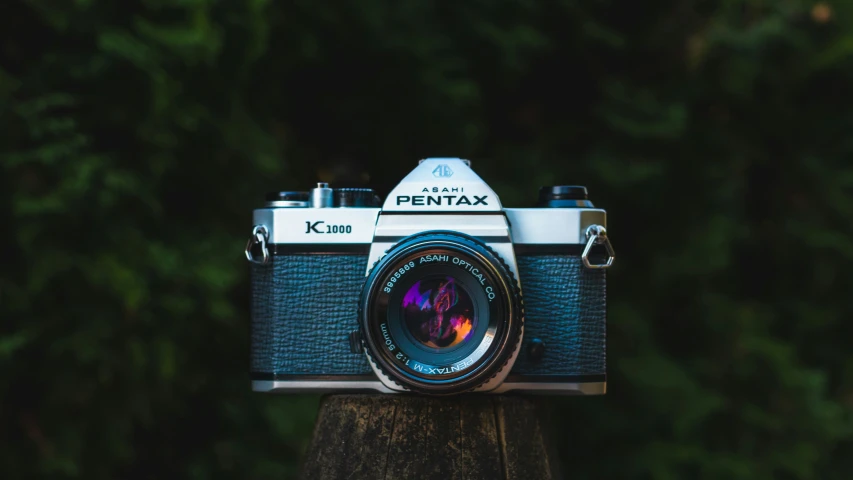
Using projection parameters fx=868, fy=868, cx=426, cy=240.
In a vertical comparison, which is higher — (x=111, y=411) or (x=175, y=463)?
(x=111, y=411)

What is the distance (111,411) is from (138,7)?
2.99ft

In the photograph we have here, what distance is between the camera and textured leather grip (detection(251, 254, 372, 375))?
1.10 metres

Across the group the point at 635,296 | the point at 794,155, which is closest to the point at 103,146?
the point at 635,296

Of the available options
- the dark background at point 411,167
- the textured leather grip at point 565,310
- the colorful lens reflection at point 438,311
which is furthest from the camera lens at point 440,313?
the dark background at point 411,167

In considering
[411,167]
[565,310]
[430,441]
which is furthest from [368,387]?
[411,167]

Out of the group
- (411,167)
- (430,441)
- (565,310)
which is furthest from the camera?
(411,167)

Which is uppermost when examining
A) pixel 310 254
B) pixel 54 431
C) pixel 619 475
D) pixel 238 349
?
pixel 310 254

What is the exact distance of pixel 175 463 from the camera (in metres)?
2.16

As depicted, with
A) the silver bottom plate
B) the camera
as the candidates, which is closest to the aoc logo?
the camera

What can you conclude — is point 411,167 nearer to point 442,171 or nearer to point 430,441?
point 442,171

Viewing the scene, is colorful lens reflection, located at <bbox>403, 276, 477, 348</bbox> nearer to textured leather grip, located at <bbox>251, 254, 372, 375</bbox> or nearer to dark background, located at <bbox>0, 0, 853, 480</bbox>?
textured leather grip, located at <bbox>251, 254, 372, 375</bbox>

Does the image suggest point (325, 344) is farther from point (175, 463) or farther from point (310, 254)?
point (175, 463)

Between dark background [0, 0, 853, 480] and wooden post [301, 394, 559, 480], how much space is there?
0.68 metres

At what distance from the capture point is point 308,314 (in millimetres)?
1119
